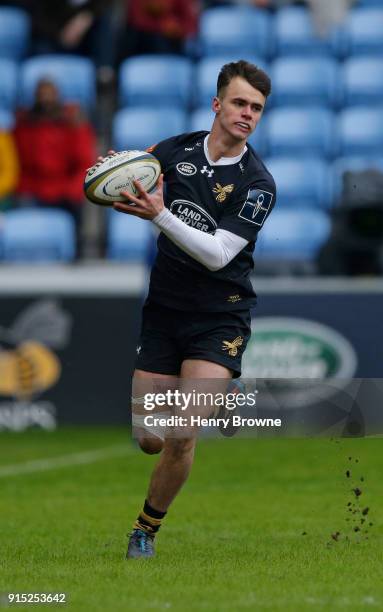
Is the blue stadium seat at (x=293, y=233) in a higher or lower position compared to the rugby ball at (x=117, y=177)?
lower

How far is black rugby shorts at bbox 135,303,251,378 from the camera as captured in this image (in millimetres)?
7145

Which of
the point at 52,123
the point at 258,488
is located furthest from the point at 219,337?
the point at 52,123

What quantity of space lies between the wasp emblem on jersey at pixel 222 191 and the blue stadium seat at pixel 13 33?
11.2 meters

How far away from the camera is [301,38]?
57.2ft

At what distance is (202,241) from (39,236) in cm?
872

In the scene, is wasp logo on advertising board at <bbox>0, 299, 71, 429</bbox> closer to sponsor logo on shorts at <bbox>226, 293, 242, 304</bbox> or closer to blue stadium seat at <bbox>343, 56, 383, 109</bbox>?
blue stadium seat at <bbox>343, 56, 383, 109</bbox>

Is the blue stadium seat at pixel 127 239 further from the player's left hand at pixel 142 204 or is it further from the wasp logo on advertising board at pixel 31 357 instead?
the player's left hand at pixel 142 204

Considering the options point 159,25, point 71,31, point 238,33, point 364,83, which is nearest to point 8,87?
point 71,31

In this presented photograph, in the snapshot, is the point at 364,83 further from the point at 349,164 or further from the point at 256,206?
the point at 256,206

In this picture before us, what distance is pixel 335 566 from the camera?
22.5 feet

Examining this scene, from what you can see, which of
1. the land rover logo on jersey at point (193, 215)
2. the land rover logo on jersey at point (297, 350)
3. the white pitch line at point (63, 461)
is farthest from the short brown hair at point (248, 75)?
the land rover logo on jersey at point (297, 350)

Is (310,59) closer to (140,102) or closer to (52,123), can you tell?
(140,102)

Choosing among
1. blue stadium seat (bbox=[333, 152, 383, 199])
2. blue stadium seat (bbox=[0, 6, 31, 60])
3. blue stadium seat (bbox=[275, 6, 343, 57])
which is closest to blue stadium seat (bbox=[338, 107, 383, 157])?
blue stadium seat (bbox=[333, 152, 383, 199])

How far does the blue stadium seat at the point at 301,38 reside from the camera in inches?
684
